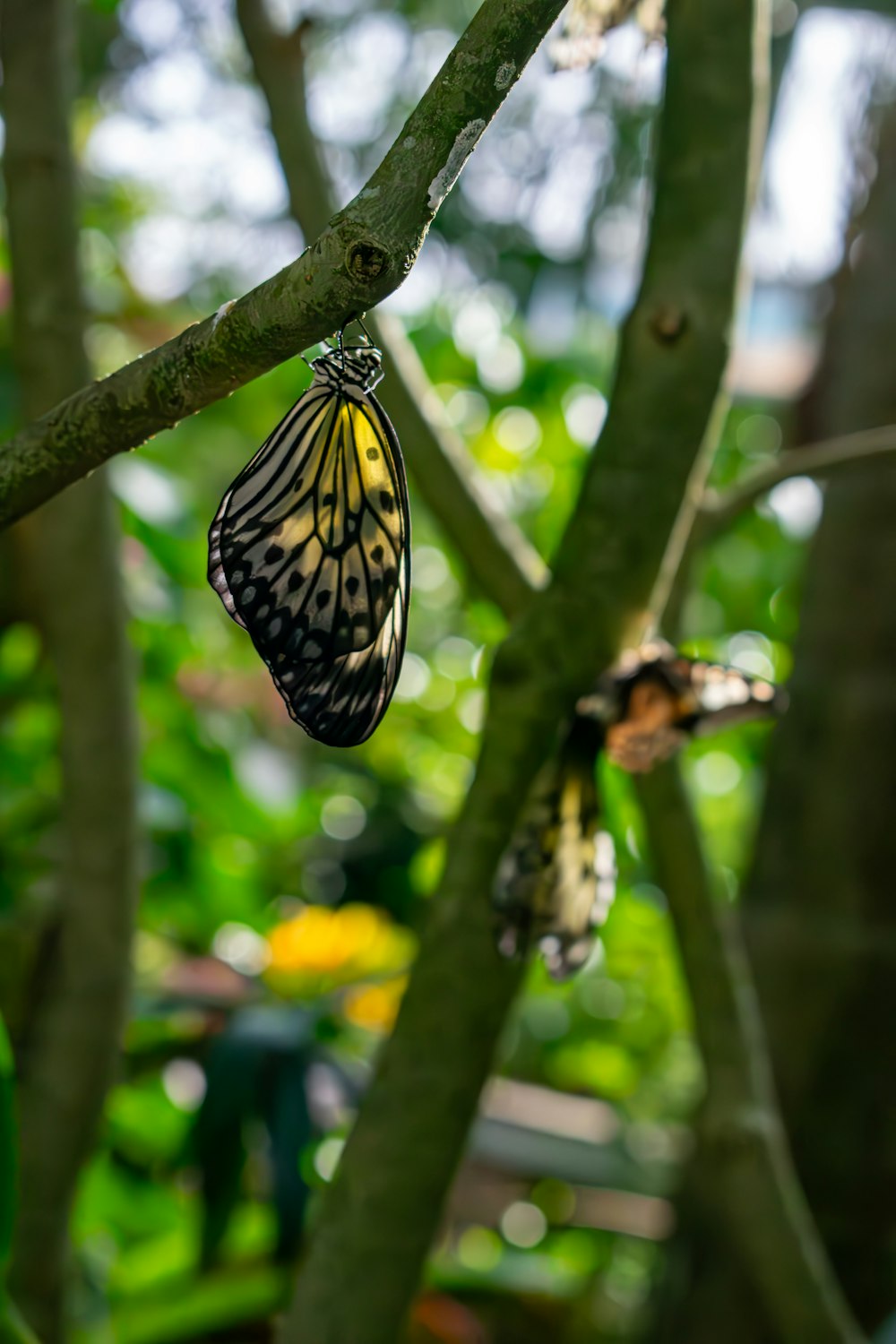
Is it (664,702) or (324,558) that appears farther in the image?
(664,702)

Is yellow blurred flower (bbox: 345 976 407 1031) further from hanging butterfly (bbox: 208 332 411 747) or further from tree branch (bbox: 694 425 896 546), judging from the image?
hanging butterfly (bbox: 208 332 411 747)

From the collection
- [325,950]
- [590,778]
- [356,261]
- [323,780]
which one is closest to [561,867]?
[590,778]

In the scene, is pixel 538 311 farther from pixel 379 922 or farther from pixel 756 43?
pixel 756 43

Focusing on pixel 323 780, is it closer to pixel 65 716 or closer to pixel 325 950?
pixel 325 950

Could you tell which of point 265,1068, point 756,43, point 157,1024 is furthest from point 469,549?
point 157,1024

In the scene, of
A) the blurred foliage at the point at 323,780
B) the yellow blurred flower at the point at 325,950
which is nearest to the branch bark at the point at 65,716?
the blurred foliage at the point at 323,780

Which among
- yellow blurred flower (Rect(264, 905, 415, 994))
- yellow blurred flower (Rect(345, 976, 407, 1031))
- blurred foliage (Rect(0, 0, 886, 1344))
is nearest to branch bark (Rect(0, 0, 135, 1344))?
blurred foliage (Rect(0, 0, 886, 1344))
